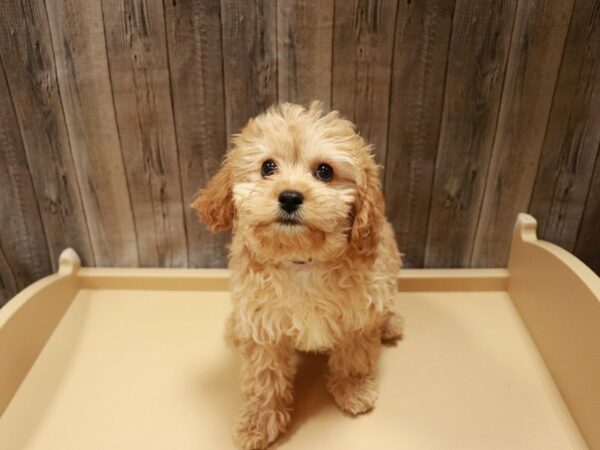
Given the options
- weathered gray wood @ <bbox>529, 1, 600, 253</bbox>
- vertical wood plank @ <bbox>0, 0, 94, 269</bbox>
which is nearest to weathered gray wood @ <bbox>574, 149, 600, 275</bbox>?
weathered gray wood @ <bbox>529, 1, 600, 253</bbox>

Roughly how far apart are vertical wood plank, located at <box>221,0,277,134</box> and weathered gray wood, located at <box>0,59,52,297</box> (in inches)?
26.4

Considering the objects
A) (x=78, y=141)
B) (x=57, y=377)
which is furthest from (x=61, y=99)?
(x=57, y=377)

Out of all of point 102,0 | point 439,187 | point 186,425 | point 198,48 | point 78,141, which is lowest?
point 186,425

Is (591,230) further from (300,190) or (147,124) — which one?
(147,124)

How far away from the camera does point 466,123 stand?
1.59m

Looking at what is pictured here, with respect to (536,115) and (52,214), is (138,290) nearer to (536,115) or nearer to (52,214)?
(52,214)

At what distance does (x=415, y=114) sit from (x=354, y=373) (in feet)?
2.61

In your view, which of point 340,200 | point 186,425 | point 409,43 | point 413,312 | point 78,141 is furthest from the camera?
point 413,312

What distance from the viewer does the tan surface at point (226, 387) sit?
134 centimetres

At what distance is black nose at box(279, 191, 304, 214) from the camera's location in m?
1.05

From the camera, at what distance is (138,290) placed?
1860mm

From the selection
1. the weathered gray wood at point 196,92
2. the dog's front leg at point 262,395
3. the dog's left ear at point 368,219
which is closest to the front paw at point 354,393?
the dog's front leg at point 262,395

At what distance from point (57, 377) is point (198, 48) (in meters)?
1.06

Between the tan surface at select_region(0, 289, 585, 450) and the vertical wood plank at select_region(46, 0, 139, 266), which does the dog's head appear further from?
the vertical wood plank at select_region(46, 0, 139, 266)
